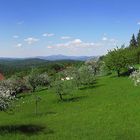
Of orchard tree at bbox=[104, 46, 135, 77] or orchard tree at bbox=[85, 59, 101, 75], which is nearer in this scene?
orchard tree at bbox=[104, 46, 135, 77]

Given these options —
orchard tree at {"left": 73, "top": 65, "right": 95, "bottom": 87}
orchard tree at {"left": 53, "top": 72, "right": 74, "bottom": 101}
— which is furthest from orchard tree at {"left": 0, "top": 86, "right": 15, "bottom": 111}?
orchard tree at {"left": 73, "top": 65, "right": 95, "bottom": 87}

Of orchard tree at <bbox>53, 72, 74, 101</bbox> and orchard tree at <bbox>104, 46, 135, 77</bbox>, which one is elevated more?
orchard tree at <bbox>104, 46, 135, 77</bbox>

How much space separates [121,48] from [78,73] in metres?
18.4

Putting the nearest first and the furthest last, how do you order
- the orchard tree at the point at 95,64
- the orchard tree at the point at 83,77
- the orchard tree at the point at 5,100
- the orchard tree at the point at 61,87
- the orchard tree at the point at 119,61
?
1. the orchard tree at the point at 5,100
2. the orchard tree at the point at 61,87
3. the orchard tree at the point at 83,77
4. the orchard tree at the point at 119,61
5. the orchard tree at the point at 95,64

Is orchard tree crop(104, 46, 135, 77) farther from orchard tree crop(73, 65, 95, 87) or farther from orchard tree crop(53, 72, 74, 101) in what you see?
orchard tree crop(53, 72, 74, 101)

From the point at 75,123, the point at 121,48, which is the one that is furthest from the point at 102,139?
the point at 121,48

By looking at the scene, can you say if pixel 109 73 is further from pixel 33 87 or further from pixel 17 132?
pixel 17 132

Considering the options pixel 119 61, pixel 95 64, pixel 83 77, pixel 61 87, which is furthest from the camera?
pixel 95 64

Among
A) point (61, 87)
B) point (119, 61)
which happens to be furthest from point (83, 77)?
point (61, 87)

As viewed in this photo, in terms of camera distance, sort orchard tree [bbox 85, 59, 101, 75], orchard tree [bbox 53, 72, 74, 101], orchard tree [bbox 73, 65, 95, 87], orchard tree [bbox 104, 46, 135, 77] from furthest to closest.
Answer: orchard tree [bbox 85, 59, 101, 75] < orchard tree [bbox 104, 46, 135, 77] < orchard tree [bbox 73, 65, 95, 87] < orchard tree [bbox 53, 72, 74, 101]

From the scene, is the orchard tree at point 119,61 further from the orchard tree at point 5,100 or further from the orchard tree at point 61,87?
the orchard tree at point 5,100

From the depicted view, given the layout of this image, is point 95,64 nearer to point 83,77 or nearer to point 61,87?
point 83,77

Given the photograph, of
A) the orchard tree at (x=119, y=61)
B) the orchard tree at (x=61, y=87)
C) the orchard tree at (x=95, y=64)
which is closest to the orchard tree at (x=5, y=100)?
the orchard tree at (x=61, y=87)

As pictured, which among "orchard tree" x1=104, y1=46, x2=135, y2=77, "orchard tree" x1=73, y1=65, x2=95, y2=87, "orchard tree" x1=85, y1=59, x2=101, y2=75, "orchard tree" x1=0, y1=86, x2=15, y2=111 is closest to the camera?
"orchard tree" x1=0, y1=86, x2=15, y2=111
